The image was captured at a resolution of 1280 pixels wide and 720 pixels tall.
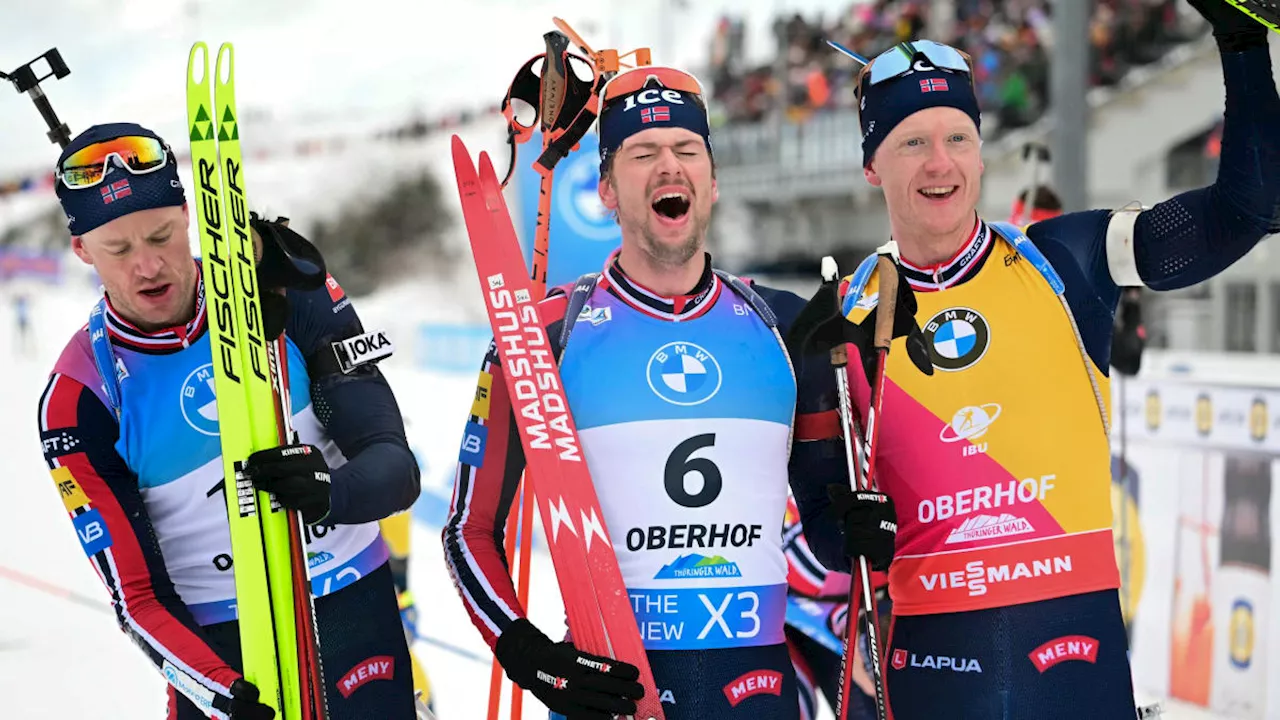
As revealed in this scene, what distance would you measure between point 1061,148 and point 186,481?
19.0ft

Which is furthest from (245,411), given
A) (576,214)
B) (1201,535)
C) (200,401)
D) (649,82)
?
(576,214)

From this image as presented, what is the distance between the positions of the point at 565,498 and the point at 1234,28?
1690 millimetres

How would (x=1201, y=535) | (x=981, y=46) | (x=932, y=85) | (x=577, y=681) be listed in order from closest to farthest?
1. (x=577, y=681)
2. (x=932, y=85)
3. (x=1201, y=535)
4. (x=981, y=46)

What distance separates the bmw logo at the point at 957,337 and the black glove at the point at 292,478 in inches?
53.5

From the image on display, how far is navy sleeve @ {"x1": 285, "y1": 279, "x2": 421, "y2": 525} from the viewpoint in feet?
8.82

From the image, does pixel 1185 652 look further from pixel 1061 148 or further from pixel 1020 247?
pixel 1020 247

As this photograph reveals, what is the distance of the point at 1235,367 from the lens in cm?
784

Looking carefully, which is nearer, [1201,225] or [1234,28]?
[1234,28]

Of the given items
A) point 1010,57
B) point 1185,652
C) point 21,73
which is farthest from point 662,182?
point 1010,57

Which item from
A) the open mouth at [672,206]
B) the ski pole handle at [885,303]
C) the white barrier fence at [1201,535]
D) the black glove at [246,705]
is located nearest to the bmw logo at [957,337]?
the ski pole handle at [885,303]

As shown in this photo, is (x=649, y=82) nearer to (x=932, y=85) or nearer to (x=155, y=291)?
(x=932, y=85)

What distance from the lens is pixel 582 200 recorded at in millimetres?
7395

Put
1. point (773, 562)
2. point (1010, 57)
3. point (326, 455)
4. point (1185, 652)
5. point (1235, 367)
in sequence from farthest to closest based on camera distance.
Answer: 1. point (1010, 57)
2. point (1235, 367)
3. point (1185, 652)
4. point (326, 455)
5. point (773, 562)

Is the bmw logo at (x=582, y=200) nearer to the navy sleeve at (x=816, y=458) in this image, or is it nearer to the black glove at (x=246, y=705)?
the navy sleeve at (x=816, y=458)
